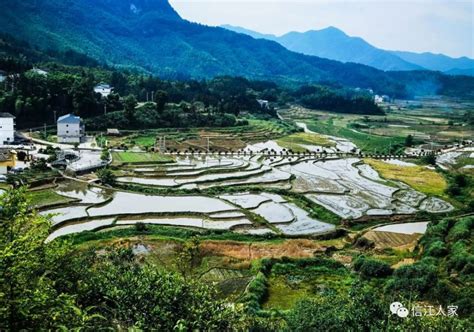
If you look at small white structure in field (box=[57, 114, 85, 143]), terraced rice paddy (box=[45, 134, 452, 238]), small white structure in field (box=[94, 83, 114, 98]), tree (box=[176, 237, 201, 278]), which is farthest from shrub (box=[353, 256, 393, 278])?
small white structure in field (box=[94, 83, 114, 98])

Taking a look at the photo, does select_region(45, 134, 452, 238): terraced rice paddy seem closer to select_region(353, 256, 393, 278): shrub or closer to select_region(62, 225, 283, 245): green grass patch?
select_region(62, 225, 283, 245): green grass patch

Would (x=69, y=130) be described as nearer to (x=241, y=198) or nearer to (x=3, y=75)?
(x=3, y=75)

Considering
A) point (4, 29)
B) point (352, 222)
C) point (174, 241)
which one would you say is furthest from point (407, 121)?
point (4, 29)

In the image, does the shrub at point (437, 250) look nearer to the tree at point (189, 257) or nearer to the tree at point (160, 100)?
the tree at point (189, 257)

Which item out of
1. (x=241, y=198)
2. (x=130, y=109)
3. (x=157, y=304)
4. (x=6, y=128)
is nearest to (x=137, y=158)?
(x=6, y=128)

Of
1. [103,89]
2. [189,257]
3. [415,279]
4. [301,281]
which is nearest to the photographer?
[415,279]

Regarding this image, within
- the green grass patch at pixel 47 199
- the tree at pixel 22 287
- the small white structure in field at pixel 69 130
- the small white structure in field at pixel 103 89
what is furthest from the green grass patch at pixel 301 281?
the small white structure in field at pixel 103 89
